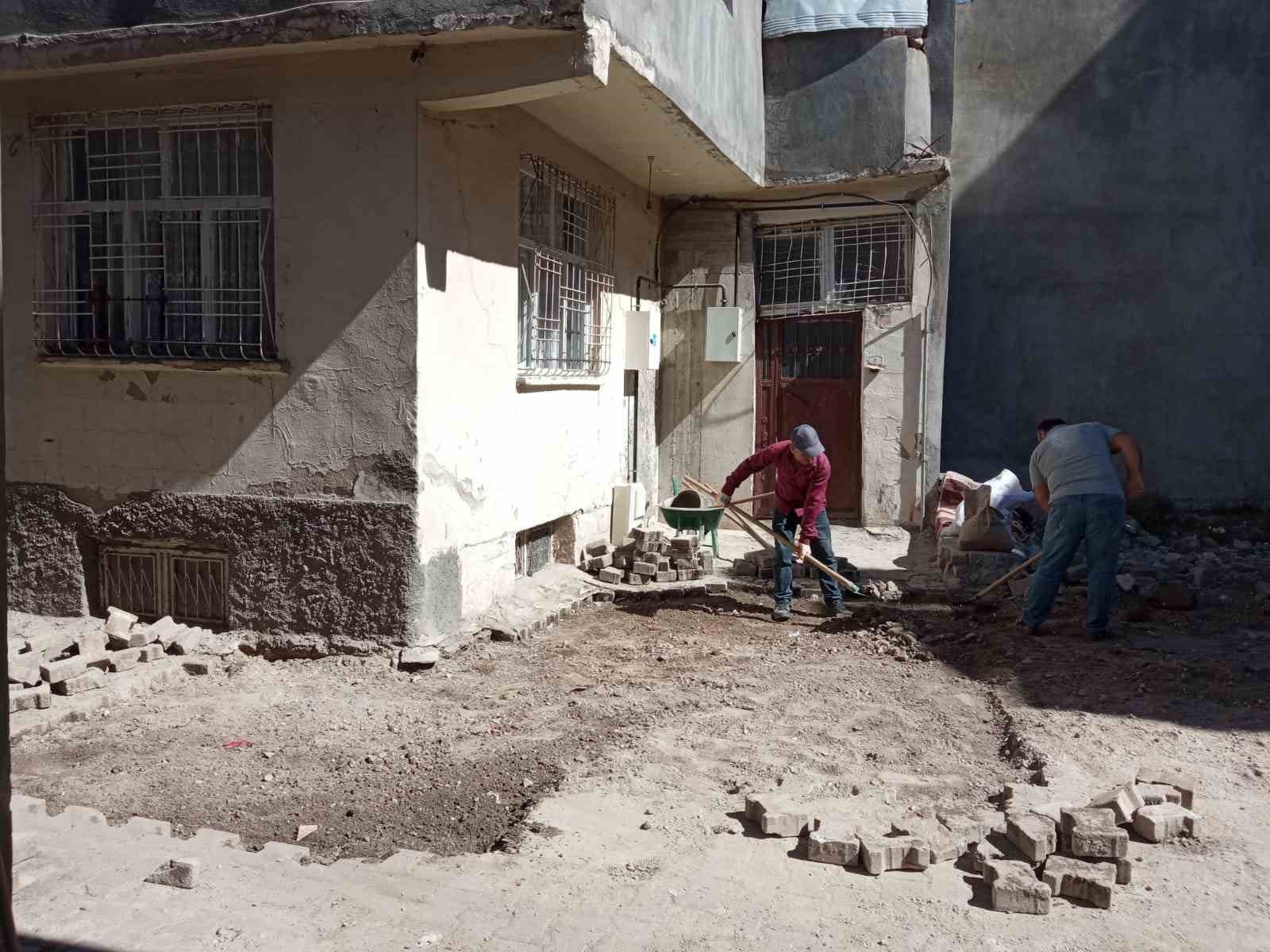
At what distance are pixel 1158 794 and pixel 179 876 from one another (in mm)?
3964

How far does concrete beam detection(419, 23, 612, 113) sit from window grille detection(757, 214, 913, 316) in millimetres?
5811

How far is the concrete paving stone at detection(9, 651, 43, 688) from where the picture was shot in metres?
6.32

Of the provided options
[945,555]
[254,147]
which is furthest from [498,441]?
[945,555]

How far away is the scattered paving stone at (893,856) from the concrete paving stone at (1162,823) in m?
0.97

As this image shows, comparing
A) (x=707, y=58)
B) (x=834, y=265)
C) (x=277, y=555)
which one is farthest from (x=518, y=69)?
(x=834, y=265)

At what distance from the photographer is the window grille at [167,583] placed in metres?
7.46

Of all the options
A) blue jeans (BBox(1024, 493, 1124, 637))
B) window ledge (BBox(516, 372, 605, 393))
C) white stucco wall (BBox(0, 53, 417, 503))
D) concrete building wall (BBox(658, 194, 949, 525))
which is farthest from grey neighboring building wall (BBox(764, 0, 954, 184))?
white stucco wall (BBox(0, 53, 417, 503))

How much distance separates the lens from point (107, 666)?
6664 millimetres

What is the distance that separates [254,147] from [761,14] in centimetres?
616

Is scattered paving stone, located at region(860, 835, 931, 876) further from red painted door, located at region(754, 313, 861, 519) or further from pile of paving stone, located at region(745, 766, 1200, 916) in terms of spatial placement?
red painted door, located at region(754, 313, 861, 519)

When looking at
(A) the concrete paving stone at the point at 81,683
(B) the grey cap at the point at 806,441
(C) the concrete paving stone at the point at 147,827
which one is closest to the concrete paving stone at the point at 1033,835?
(C) the concrete paving stone at the point at 147,827

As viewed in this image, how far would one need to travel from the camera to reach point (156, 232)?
7586 mm

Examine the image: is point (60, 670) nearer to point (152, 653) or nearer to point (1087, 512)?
point (152, 653)

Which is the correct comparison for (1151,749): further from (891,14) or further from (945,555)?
(891,14)
